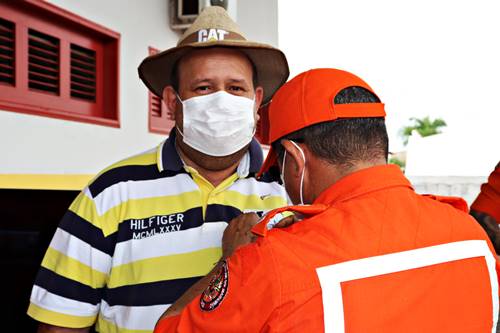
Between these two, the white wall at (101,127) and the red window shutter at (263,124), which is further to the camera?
the red window shutter at (263,124)

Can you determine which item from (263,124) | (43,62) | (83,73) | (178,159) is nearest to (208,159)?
(178,159)

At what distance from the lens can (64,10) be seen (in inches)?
146

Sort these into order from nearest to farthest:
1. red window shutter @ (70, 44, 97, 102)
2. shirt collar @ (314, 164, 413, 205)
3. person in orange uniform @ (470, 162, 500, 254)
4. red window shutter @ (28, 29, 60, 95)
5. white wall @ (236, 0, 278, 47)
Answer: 1. shirt collar @ (314, 164, 413, 205)
2. person in orange uniform @ (470, 162, 500, 254)
3. red window shutter @ (28, 29, 60, 95)
4. red window shutter @ (70, 44, 97, 102)
5. white wall @ (236, 0, 278, 47)

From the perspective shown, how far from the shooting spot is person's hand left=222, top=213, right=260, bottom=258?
1.39 metres

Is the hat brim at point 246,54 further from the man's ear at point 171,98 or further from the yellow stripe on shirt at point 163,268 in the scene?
the yellow stripe on shirt at point 163,268

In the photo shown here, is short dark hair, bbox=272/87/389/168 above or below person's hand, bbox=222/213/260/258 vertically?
above

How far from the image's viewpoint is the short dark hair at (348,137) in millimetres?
1186

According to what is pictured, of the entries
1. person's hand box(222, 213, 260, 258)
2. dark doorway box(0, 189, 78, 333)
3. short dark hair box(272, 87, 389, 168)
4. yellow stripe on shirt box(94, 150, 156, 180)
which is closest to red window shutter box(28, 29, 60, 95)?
dark doorway box(0, 189, 78, 333)

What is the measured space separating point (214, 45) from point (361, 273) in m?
0.92

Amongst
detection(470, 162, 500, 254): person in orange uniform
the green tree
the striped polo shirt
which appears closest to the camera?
the striped polo shirt

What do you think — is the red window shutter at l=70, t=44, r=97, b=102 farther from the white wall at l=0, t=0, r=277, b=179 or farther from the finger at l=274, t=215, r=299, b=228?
the finger at l=274, t=215, r=299, b=228

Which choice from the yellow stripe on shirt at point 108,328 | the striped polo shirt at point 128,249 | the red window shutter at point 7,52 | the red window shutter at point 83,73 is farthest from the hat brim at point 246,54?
the red window shutter at point 83,73

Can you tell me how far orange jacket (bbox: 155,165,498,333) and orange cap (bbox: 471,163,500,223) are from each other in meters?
2.00

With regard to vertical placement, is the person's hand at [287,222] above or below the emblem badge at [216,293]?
above
